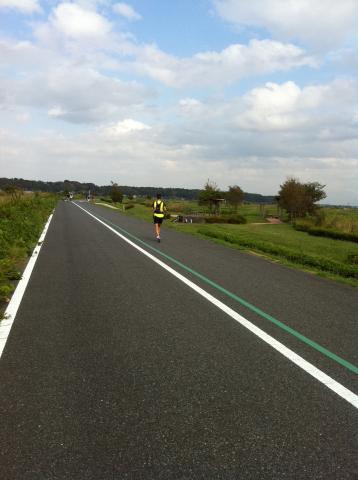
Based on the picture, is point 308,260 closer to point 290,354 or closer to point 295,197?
point 290,354

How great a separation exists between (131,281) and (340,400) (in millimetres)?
5489

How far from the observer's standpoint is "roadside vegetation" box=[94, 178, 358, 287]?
12617mm

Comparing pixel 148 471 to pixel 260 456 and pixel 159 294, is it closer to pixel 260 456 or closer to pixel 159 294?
pixel 260 456

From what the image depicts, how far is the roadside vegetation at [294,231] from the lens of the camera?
1262cm

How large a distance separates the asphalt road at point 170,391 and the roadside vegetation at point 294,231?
5042mm

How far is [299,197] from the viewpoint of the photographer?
50.0 meters

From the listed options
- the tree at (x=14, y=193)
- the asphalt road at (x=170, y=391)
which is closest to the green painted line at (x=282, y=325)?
the asphalt road at (x=170, y=391)

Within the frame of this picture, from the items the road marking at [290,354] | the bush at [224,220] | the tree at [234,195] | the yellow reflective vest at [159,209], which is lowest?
the road marking at [290,354]

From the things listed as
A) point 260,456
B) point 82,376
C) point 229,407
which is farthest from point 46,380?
point 260,456

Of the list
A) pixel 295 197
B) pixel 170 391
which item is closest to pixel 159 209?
pixel 170 391

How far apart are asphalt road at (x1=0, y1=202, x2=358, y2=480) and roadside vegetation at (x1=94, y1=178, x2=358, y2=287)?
5.04 meters

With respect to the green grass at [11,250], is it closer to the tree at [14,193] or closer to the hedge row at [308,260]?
the hedge row at [308,260]

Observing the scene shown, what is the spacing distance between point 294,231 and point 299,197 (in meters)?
16.0

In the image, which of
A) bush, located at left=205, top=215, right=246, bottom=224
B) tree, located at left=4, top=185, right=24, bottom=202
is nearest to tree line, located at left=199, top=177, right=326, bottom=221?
bush, located at left=205, top=215, right=246, bottom=224
